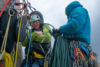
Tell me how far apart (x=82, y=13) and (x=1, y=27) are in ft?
4.07

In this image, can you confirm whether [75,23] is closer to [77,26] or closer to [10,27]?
[77,26]

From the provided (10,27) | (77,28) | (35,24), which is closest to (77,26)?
(77,28)

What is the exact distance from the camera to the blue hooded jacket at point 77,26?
5.54 ft

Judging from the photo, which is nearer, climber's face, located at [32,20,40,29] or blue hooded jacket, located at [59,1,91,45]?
blue hooded jacket, located at [59,1,91,45]

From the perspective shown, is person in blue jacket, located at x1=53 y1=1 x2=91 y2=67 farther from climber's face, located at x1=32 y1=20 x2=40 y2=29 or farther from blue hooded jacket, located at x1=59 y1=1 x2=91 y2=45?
climber's face, located at x1=32 y1=20 x2=40 y2=29

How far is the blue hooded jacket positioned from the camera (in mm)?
1688

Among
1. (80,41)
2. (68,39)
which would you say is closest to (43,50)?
(68,39)

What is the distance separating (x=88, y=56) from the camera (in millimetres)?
1750

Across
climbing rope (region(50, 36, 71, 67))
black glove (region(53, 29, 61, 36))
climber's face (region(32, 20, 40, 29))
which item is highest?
climber's face (region(32, 20, 40, 29))

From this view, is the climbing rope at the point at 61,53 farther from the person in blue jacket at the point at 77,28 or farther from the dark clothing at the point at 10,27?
the dark clothing at the point at 10,27

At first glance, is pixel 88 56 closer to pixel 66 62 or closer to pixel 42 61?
pixel 66 62

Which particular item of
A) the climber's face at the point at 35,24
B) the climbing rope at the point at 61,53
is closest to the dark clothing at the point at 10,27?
the climbing rope at the point at 61,53

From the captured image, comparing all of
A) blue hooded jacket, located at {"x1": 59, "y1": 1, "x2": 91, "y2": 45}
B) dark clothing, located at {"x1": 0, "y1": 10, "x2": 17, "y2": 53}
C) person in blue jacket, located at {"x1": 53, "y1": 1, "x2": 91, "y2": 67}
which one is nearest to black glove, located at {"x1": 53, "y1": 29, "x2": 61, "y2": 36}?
person in blue jacket, located at {"x1": 53, "y1": 1, "x2": 91, "y2": 67}

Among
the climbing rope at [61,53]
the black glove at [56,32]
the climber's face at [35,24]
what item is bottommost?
the climbing rope at [61,53]
